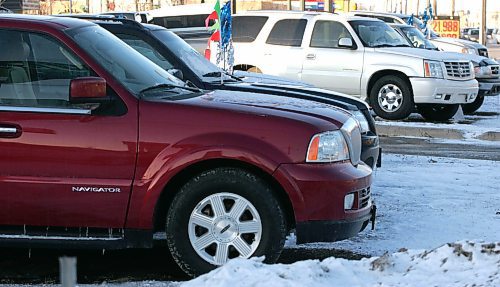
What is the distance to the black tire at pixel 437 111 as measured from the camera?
53.9 feet

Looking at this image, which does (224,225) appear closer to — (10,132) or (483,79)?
(10,132)

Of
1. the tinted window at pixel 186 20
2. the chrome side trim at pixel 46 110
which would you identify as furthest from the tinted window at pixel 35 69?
the tinted window at pixel 186 20

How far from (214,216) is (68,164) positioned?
3.18ft

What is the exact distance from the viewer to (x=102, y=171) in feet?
17.9

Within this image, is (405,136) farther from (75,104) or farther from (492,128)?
(75,104)

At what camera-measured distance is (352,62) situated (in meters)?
15.6

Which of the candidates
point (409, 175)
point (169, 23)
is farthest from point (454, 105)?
point (169, 23)

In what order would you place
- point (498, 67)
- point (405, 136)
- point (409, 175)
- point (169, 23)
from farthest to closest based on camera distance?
point (169, 23)
point (498, 67)
point (405, 136)
point (409, 175)

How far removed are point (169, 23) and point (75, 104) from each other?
1778cm

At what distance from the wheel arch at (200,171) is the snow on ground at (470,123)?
9.20 metres

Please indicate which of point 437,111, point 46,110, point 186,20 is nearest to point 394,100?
point 437,111

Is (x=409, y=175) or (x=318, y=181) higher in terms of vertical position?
(x=318, y=181)

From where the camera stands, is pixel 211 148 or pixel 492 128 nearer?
pixel 211 148

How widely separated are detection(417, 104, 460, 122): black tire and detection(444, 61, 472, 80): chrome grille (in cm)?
68
